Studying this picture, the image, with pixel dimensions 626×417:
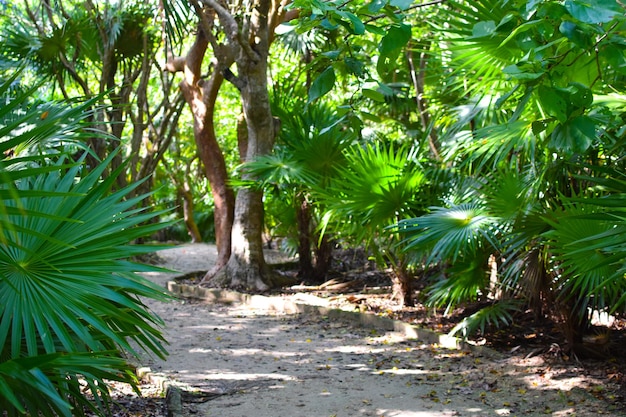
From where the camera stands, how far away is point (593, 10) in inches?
91.0

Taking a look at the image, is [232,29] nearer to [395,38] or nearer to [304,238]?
[304,238]

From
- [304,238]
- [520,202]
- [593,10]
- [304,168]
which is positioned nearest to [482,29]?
[593,10]

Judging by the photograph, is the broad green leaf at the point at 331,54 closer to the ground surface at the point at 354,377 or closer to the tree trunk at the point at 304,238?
the ground surface at the point at 354,377

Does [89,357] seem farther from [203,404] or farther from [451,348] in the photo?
[451,348]

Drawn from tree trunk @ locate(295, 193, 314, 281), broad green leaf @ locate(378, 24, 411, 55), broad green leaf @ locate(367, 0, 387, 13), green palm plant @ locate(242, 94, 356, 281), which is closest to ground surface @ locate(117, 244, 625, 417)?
green palm plant @ locate(242, 94, 356, 281)

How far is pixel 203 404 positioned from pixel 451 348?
2.54m

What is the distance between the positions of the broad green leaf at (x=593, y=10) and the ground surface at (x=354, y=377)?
3.02 m

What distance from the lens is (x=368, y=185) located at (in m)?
7.09

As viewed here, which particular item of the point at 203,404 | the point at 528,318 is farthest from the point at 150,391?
the point at 528,318

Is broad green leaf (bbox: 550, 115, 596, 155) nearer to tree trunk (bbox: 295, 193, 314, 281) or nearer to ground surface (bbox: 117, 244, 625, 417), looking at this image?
ground surface (bbox: 117, 244, 625, 417)

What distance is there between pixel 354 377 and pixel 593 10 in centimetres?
395

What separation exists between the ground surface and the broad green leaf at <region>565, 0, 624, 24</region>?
3.02m

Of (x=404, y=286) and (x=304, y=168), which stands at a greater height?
(x=304, y=168)

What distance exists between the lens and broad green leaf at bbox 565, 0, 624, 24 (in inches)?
89.9
